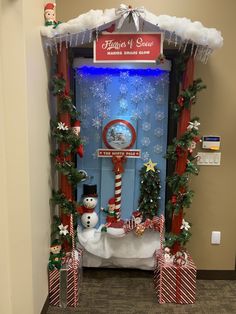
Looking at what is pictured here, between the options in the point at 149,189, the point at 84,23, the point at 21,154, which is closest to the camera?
the point at 21,154

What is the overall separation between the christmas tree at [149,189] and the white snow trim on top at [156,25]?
43.1 inches

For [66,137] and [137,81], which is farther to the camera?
[137,81]

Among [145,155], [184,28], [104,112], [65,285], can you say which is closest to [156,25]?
[184,28]

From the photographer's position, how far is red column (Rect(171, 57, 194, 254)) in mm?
2322

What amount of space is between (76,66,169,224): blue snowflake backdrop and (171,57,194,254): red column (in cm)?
33

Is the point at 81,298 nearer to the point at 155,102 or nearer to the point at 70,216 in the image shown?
the point at 70,216

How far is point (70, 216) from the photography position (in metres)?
2.47

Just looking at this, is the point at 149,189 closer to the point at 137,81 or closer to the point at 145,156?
the point at 145,156

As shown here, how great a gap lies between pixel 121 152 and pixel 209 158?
30.1 inches

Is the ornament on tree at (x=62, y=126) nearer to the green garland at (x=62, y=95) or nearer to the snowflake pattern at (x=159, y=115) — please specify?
the green garland at (x=62, y=95)

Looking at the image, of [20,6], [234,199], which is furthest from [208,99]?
[20,6]

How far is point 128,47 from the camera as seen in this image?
2.13 m

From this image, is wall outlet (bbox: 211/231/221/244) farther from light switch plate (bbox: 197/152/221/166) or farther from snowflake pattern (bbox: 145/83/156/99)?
snowflake pattern (bbox: 145/83/156/99)

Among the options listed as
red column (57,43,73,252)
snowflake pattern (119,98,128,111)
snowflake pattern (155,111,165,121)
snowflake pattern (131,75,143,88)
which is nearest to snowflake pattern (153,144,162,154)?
snowflake pattern (155,111,165,121)
